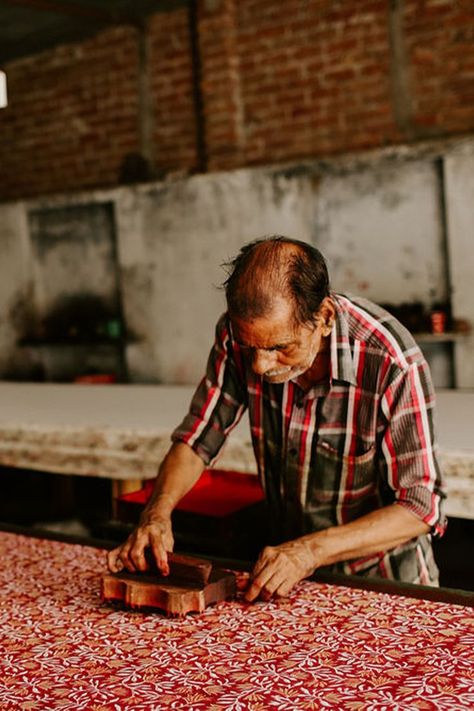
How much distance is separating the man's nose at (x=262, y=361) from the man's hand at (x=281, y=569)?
0.39 meters

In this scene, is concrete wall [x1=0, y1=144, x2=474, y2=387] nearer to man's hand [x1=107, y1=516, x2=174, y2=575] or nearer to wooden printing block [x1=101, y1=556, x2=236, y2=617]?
man's hand [x1=107, y1=516, x2=174, y2=575]

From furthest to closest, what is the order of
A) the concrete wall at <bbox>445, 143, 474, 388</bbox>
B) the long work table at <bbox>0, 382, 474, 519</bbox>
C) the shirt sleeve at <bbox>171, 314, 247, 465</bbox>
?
the concrete wall at <bbox>445, 143, 474, 388</bbox>, the long work table at <bbox>0, 382, 474, 519</bbox>, the shirt sleeve at <bbox>171, 314, 247, 465</bbox>

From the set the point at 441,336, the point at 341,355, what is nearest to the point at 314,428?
the point at 341,355

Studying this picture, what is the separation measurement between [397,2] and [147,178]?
2154 mm

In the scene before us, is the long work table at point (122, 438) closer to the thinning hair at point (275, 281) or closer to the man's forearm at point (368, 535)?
the man's forearm at point (368, 535)

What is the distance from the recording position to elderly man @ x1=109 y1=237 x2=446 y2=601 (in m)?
1.94

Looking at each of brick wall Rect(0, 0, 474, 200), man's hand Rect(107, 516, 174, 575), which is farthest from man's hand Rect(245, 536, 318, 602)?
brick wall Rect(0, 0, 474, 200)

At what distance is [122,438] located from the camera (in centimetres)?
402

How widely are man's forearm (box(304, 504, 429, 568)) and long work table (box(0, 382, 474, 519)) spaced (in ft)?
3.46

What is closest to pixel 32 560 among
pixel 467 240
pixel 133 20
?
pixel 467 240

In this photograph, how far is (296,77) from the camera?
5652mm

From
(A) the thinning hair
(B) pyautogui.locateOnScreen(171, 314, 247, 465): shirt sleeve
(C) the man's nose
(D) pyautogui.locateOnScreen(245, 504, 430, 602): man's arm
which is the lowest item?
(D) pyautogui.locateOnScreen(245, 504, 430, 602): man's arm

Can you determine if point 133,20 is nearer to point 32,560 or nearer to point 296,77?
point 296,77

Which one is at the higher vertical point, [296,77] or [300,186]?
[296,77]
